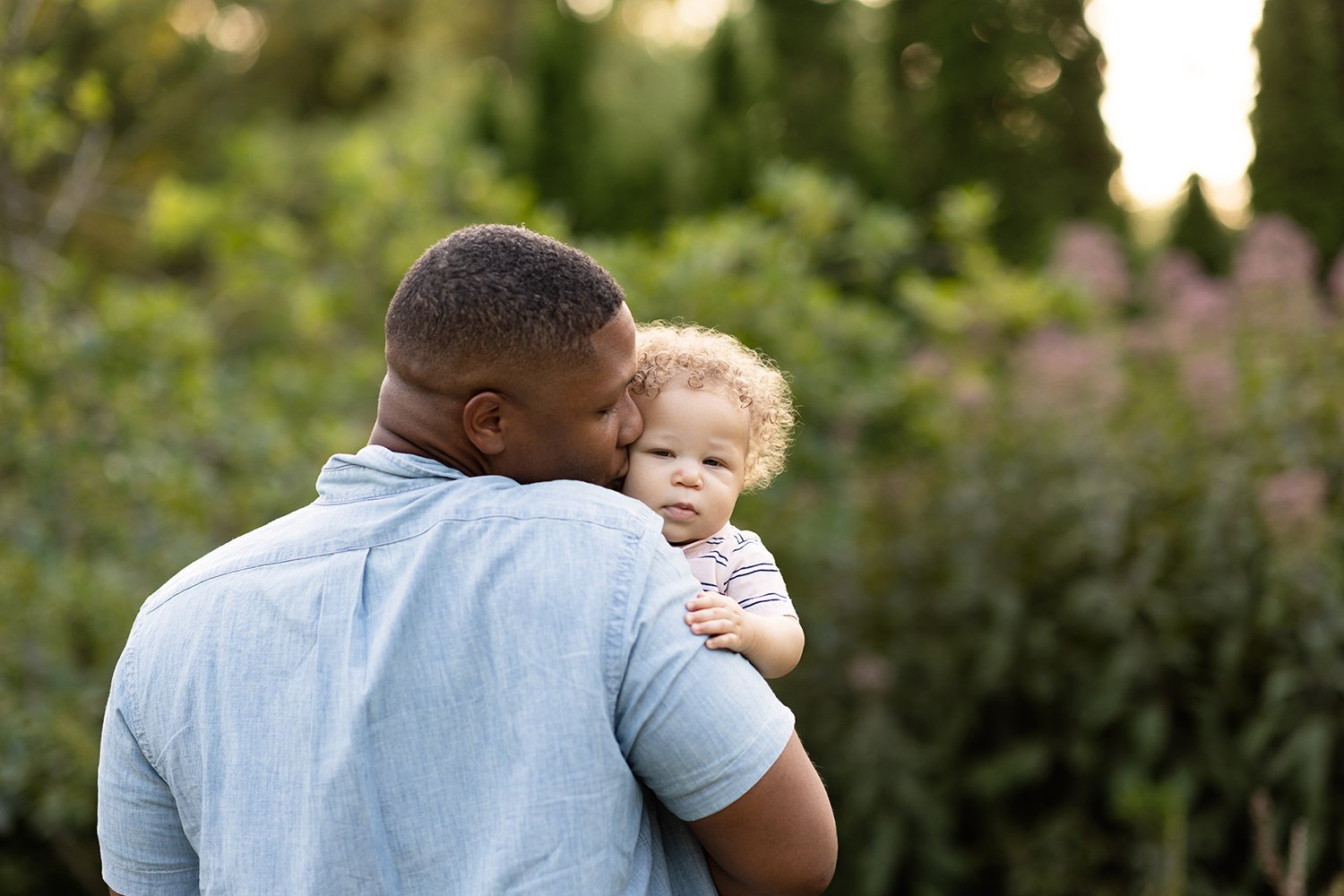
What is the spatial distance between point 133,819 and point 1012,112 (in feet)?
26.8

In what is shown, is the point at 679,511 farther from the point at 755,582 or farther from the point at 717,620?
the point at 717,620

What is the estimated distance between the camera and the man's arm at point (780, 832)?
1.41m

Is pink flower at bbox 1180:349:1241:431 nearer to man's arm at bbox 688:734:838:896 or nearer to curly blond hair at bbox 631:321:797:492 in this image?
curly blond hair at bbox 631:321:797:492

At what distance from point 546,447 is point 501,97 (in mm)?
8481

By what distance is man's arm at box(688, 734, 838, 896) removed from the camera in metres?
1.41

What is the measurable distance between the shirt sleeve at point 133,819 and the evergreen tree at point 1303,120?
903 centimetres

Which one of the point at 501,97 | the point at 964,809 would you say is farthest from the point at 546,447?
the point at 501,97

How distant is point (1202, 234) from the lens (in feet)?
31.3

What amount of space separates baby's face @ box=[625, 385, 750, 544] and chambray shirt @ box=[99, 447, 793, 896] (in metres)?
0.29

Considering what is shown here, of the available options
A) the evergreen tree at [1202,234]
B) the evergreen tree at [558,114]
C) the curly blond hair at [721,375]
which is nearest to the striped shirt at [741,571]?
the curly blond hair at [721,375]

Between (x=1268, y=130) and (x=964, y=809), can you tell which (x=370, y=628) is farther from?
(x=1268, y=130)

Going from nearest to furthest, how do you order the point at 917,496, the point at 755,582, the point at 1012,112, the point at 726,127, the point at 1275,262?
the point at 755,582, the point at 1275,262, the point at 917,496, the point at 726,127, the point at 1012,112

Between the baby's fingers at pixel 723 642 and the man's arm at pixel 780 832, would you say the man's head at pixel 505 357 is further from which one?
the man's arm at pixel 780 832

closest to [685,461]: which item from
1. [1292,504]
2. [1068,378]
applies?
[1292,504]
